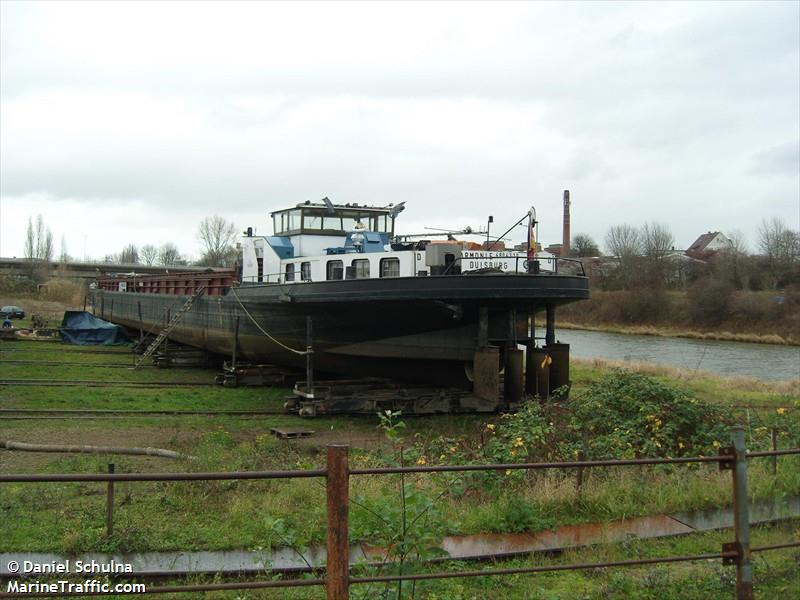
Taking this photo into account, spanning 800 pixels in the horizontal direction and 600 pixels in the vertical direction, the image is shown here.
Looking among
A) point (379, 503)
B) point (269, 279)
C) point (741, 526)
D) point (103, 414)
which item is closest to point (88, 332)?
point (269, 279)

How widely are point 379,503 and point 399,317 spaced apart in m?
9.07

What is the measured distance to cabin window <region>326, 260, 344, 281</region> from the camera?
15836 mm

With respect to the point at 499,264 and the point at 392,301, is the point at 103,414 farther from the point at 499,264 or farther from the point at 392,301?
the point at 499,264

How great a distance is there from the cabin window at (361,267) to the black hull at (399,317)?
1.03 meters

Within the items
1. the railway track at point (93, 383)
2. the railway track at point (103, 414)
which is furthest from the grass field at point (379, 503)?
the railway track at point (93, 383)

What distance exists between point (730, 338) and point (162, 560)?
45967 millimetres

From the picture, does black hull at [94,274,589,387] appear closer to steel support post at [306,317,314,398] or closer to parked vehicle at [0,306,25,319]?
steel support post at [306,317,314,398]

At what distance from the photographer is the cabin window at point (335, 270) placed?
15.8m

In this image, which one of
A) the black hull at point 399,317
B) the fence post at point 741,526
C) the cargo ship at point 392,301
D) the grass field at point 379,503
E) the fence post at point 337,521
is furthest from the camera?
the cargo ship at point 392,301

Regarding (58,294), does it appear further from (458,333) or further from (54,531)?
(54,531)

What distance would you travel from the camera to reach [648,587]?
4727 mm

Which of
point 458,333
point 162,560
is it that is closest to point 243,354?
point 458,333

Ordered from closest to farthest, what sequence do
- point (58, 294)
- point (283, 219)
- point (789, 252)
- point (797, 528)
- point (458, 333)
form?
point (797, 528)
point (458, 333)
point (283, 219)
point (58, 294)
point (789, 252)

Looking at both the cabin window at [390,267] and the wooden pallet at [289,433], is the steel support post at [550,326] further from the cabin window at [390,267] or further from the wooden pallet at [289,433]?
the wooden pallet at [289,433]
